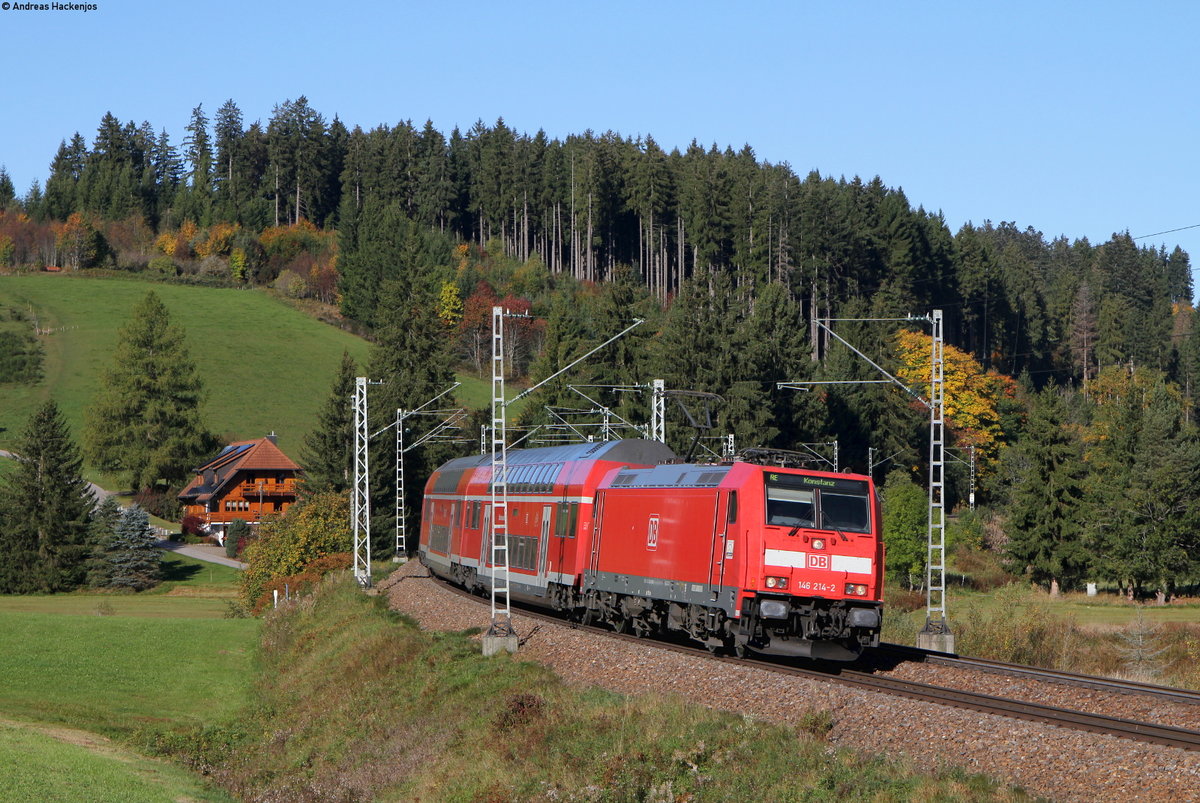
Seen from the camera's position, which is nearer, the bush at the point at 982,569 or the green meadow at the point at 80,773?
the green meadow at the point at 80,773

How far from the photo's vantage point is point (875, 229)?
135m

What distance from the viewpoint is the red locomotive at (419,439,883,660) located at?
22.0 metres

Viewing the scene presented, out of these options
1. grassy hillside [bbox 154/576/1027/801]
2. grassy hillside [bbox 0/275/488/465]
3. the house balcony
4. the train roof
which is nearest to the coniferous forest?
grassy hillside [bbox 0/275/488/465]

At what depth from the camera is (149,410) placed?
10294cm

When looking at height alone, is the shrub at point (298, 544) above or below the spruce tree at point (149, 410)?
below

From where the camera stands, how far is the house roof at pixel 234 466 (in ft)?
322

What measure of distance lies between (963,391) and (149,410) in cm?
6679

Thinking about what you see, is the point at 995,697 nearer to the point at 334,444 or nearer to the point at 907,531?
the point at 907,531

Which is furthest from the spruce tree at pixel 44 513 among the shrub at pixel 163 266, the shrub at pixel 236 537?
the shrub at pixel 163 266

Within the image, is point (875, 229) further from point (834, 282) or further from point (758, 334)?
point (758, 334)

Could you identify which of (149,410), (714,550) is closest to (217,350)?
Result: (149,410)

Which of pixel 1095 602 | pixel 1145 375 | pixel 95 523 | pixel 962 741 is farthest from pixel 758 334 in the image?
pixel 962 741

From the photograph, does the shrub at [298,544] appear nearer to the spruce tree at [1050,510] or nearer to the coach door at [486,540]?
the coach door at [486,540]

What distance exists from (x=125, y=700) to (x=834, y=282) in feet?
348
